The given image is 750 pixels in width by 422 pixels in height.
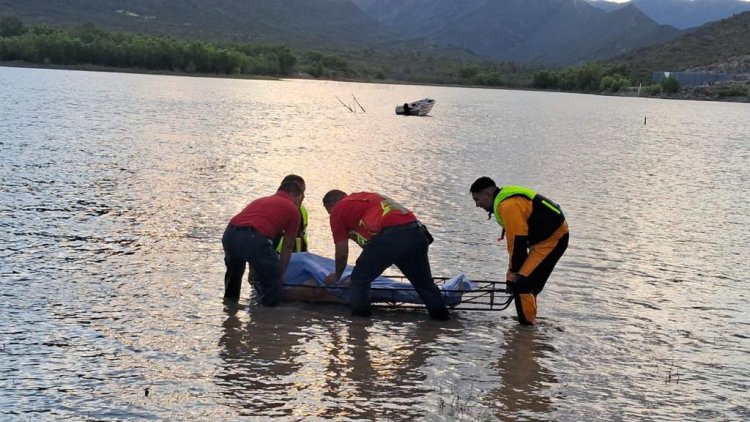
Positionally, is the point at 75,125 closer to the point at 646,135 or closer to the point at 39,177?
the point at 39,177

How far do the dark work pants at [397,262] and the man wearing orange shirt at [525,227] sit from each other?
92 centimetres

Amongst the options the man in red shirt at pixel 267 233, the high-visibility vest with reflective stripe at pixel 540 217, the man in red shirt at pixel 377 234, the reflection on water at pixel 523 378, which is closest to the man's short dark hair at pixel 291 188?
the man in red shirt at pixel 267 233

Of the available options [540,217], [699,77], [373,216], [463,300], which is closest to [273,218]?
[373,216]

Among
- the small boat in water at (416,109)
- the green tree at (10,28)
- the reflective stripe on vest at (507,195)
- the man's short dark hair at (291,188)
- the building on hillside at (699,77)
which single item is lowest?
the man's short dark hair at (291,188)

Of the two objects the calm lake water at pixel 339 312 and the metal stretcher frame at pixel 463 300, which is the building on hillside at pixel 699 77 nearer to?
the calm lake water at pixel 339 312

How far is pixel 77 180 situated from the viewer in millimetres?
24109

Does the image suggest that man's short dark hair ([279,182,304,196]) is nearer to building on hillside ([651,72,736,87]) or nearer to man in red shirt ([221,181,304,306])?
man in red shirt ([221,181,304,306])

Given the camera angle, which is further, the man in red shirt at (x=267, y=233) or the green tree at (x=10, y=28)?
the green tree at (x=10, y=28)

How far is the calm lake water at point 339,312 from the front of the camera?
9.16 meters

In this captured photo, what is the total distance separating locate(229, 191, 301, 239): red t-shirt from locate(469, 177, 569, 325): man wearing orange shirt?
7.47ft

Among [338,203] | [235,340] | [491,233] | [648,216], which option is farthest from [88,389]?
[648,216]

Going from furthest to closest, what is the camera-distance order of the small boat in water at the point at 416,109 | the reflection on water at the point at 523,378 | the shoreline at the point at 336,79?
the shoreline at the point at 336,79, the small boat in water at the point at 416,109, the reflection on water at the point at 523,378

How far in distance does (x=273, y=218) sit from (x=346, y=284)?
1446mm

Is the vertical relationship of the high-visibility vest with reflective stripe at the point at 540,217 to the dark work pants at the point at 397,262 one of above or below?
above
